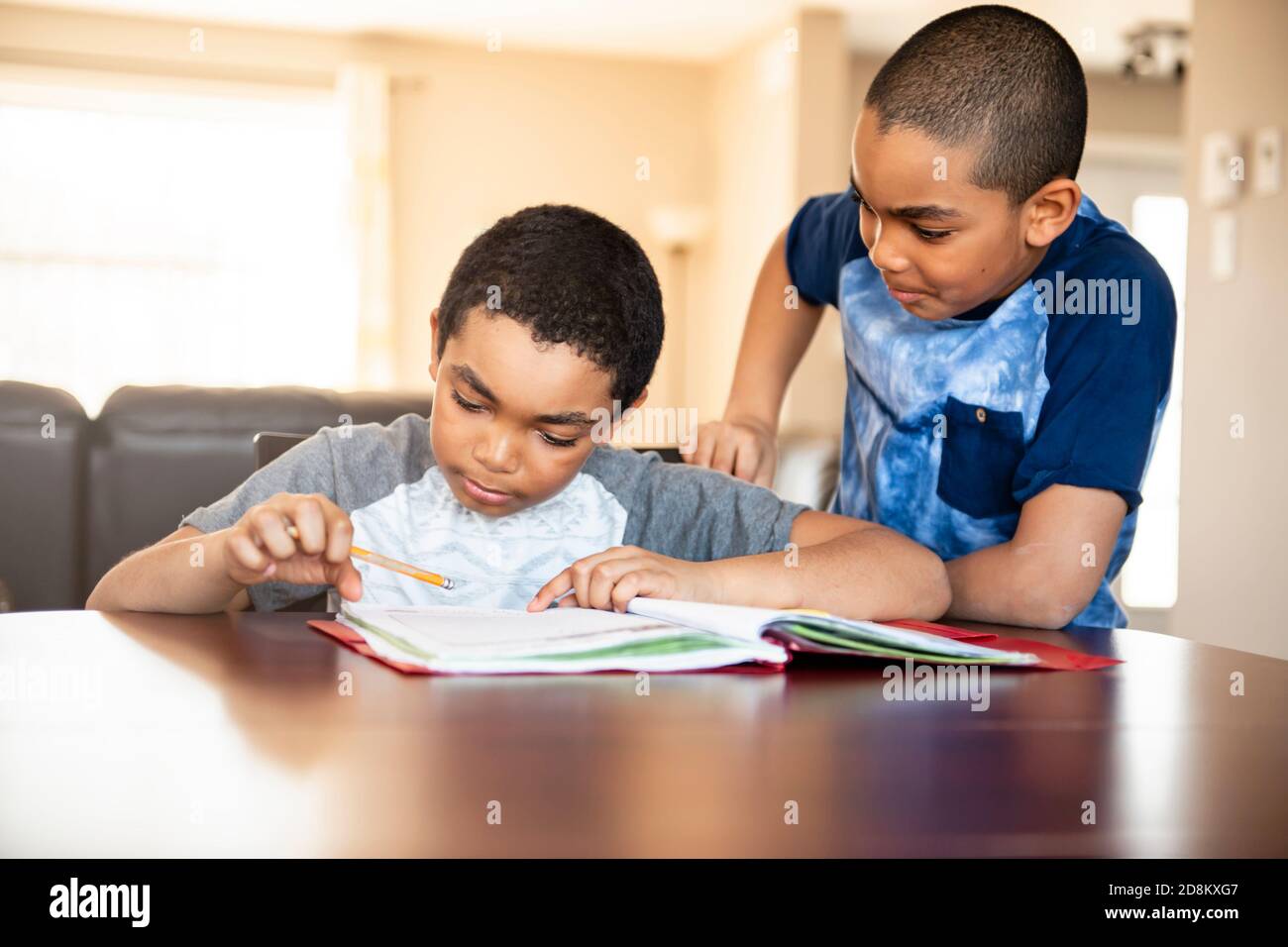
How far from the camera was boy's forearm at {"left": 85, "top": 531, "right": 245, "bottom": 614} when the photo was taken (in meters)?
0.96

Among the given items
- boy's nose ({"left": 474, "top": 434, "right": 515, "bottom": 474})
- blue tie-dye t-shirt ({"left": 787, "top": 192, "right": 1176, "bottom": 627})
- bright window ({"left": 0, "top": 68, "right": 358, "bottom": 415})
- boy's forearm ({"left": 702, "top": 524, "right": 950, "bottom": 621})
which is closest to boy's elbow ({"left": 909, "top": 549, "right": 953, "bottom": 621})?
boy's forearm ({"left": 702, "top": 524, "right": 950, "bottom": 621})

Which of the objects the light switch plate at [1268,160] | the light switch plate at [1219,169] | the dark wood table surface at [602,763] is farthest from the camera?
the light switch plate at [1219,169]

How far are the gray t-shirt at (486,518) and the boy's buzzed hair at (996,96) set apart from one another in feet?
1.25

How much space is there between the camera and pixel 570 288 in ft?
3.67

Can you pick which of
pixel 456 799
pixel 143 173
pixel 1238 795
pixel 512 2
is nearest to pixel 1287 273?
pixel 1238 795

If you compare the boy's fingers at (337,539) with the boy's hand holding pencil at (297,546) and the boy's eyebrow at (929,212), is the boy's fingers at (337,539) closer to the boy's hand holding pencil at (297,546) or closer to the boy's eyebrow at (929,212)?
the boy's hand holding pencil at (297,546)

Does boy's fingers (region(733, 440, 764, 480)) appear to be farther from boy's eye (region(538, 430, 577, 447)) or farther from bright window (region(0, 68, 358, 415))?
bright window (region(0, 68, 358, 415))

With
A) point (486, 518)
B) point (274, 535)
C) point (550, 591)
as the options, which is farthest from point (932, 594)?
point (274, 535)

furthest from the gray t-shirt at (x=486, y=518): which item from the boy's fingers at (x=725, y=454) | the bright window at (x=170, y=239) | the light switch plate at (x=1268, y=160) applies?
the bright window at (x=170, y=239)

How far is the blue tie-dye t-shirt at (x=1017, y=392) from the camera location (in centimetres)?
115

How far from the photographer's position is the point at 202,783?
46 cm

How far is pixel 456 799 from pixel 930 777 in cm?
20

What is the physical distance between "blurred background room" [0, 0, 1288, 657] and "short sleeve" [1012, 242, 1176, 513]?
14.0 feet
